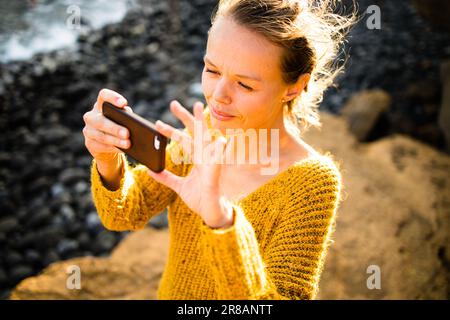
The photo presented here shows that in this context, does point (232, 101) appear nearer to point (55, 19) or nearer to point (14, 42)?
point (14, 42)

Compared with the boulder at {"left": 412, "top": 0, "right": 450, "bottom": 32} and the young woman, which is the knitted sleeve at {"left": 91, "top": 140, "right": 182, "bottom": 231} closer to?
the young woman

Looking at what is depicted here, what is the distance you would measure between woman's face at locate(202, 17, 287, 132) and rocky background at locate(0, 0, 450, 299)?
160cm

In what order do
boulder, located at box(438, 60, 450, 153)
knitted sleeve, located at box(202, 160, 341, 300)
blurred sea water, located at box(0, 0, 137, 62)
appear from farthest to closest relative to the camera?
blurred sea water, located at box(0, 0, 137, 62)
boulder, located at box(438, 60, 450, 153)
knitted sleeve, located at box(202, 160, 341, 300)

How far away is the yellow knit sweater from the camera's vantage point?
1616mm

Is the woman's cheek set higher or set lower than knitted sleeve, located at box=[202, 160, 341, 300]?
higher

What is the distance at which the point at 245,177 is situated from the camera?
2.21 meters

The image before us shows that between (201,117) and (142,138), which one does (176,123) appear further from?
(201,117)

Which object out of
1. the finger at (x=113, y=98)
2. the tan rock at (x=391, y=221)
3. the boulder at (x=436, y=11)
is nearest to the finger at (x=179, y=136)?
the finger at (x=113, y=98)

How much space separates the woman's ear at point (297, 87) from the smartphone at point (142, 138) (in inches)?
25.5

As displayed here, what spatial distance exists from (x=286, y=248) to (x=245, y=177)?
43 cm

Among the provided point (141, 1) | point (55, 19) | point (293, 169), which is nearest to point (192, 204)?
point (293, 169)

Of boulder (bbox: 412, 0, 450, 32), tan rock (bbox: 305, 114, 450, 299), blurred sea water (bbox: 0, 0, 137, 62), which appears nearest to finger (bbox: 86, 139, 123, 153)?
tan rock (bbox: 305, 114, 450, 299)

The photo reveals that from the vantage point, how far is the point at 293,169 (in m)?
2.04

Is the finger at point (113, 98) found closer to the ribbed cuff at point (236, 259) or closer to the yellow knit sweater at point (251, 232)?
the yellow knit sweater at point (251, 232)
